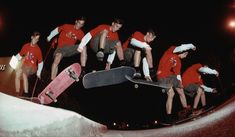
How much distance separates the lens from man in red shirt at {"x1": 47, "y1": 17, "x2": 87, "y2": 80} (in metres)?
5.42

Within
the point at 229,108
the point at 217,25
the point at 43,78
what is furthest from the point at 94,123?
the point at 217,25

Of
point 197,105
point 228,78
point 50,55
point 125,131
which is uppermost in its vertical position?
point 50,55

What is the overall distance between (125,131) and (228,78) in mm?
1752

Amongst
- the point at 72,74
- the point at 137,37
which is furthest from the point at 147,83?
the point at 72,74

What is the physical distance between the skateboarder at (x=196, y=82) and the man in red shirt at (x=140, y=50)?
562mm

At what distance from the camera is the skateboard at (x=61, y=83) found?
212 inches

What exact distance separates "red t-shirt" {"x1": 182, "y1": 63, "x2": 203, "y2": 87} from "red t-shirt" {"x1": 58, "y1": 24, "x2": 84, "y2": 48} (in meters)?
1.77

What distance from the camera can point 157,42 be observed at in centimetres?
523

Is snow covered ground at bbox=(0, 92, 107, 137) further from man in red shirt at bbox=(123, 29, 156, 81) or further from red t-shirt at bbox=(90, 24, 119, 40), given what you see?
red t-shirt at bbox=(90, 24, 119, 40)

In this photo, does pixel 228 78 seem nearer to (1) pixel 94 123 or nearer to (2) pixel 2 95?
(1) pixel 94 123

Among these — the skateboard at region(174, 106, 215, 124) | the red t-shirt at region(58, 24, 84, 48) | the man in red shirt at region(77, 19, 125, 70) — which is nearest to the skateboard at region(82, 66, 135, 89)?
the man in red shirt at region(77, 19, 125, 70)

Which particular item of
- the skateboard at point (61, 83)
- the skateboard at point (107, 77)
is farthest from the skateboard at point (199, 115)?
the skateboard at point (61, 83)

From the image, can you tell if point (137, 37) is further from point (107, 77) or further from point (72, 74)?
point (72, 74)

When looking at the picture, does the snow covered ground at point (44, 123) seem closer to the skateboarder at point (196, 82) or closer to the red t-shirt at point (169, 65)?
the red t-shirt at point (169, 65)
